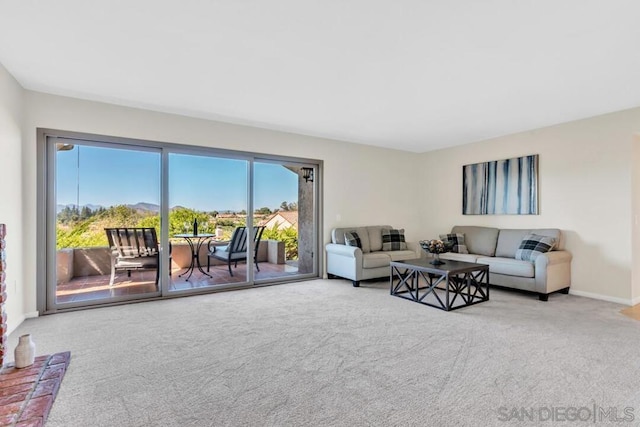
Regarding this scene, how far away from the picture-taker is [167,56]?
2.90 metres

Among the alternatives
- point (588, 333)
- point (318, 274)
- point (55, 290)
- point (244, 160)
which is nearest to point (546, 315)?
point (588, 333)

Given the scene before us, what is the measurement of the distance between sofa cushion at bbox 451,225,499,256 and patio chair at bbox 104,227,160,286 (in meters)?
5.00

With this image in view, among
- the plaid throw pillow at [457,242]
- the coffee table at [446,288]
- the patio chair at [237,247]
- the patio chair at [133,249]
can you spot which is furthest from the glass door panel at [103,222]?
the plaid throw pillow at [457,242]

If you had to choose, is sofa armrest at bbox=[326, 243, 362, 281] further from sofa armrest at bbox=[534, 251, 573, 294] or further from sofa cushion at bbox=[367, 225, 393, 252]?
sofa armrest at bbox=[534, 251, 573, 294]

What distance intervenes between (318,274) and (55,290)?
12.0ft

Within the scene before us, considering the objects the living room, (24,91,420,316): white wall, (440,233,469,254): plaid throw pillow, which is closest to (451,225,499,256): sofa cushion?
(440,233,469,254): plaid throw pillow

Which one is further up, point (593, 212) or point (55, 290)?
point (593, 212)

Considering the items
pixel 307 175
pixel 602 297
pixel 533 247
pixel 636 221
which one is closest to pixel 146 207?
pixel 307 175

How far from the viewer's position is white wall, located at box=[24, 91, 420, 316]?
3.67 m

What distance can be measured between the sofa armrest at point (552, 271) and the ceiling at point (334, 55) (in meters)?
1.92

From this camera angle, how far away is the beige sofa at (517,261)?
432 centimetres

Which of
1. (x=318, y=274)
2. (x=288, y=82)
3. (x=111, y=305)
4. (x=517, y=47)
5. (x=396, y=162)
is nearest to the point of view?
(x=517, y=47)

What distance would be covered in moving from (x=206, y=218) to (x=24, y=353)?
111 inches

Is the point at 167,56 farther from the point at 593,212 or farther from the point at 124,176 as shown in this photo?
the point at 593,212
